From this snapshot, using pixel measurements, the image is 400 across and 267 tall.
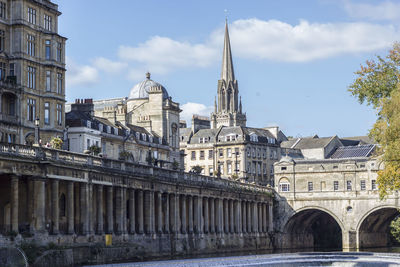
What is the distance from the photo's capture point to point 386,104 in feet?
210

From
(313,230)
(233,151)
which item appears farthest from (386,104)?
(233,151)

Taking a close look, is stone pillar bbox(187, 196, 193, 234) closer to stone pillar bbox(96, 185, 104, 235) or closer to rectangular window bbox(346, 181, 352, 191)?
stone pillar bbox(96, 185, 104, 235)

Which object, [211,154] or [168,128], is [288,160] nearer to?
[168,128]

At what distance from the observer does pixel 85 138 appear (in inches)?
3467

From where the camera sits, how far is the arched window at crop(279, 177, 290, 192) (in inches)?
4513

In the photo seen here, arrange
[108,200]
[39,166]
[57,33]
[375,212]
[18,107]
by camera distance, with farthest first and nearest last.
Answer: [375,212], [57,33], [18,107], [108,200], [39,166]

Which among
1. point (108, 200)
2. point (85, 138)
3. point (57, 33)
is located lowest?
point (108, 200)

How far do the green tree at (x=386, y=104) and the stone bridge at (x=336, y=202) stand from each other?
38.2m

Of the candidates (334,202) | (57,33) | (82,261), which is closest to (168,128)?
(334,202)

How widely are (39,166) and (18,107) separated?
1853 centimetres

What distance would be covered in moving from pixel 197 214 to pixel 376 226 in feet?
123

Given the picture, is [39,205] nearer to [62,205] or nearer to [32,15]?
[62,205]

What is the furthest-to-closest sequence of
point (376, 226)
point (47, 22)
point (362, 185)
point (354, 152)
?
1. point (354, 152)
2. point (376, 226)
3. point (362, 185)
4. point (47, 22)

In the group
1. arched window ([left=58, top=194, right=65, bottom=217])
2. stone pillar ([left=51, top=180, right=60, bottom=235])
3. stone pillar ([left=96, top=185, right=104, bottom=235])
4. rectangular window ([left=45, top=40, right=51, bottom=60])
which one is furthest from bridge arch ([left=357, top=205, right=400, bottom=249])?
stone pillar ([left=51, top=180, right=60, bottom=235])
